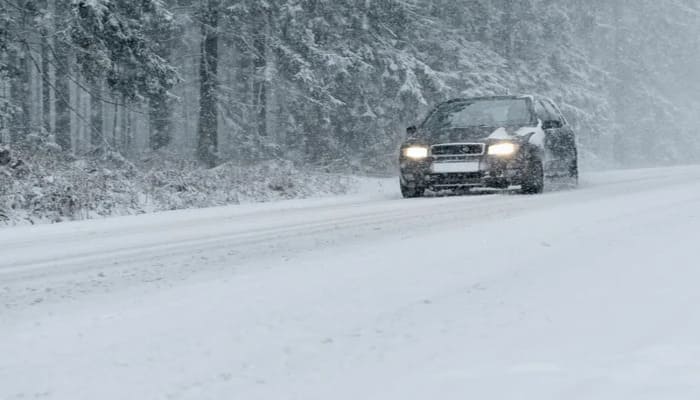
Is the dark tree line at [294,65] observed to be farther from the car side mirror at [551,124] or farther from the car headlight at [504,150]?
the car side mirror at [551,124]

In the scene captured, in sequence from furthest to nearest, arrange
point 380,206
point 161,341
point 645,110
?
point 645,110
point 380,206
point 161,341

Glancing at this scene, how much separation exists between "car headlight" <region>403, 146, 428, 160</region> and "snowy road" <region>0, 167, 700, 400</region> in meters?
5.13

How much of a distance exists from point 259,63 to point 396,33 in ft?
13.1

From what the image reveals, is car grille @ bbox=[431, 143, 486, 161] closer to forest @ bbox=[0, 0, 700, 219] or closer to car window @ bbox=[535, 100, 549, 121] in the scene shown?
car window @ bbox=[535, 100, 549, 121]

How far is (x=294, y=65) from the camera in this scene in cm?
2127

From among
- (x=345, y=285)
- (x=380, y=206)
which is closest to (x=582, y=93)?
(x=380, y=206)

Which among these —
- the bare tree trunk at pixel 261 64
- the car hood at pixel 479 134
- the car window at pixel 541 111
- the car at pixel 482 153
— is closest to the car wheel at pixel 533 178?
the car at pixel 482 153

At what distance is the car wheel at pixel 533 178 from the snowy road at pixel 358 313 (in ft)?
15.9

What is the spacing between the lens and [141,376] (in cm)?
274

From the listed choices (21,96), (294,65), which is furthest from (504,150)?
(21,96)

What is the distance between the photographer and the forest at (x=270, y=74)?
15164 millimetres

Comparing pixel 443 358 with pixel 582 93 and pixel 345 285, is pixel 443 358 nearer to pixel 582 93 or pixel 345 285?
pixel 345 285

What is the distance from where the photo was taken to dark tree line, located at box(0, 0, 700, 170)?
16.7 m

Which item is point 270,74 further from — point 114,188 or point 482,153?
point 114,188
